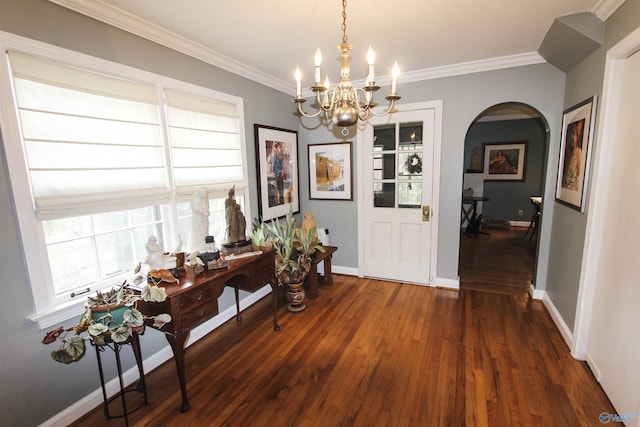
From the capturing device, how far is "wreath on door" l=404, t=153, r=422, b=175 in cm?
344

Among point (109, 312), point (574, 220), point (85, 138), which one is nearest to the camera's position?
point (109, 312)

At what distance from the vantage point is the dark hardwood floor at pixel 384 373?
1778 mm

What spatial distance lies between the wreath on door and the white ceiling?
0.96m

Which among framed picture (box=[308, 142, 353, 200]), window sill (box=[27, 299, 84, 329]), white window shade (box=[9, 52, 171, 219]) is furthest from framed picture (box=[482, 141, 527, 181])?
window sill (box=[27, 299, 84, 329])

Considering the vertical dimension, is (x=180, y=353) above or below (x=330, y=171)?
below

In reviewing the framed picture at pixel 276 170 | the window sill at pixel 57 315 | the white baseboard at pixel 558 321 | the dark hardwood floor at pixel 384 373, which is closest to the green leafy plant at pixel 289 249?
the framed picture at pixel 276 170

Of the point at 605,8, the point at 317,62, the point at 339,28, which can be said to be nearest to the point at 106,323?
the point at 317,62

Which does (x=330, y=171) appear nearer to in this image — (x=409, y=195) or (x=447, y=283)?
(x=409, y=195)

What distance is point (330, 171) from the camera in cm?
388

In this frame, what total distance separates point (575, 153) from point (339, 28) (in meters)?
2.12

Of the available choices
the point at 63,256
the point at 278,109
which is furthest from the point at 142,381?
the point at 278,109

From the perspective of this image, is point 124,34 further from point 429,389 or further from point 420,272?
point 420,272

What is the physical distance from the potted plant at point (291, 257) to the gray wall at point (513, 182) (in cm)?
528

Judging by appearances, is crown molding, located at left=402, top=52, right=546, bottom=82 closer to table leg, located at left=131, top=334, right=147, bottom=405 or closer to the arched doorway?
the arched doorway
